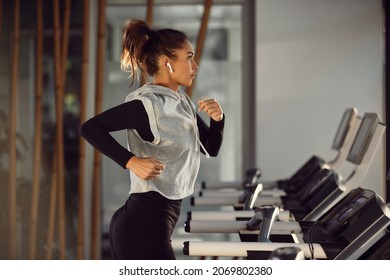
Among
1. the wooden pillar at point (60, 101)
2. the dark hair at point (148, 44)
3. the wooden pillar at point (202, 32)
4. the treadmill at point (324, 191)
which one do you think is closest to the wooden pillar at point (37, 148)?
the wooden pillar at point (60, 101)

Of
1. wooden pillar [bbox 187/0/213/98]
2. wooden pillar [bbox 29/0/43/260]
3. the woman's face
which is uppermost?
wooden pillar [bbox 187/0/213/98]

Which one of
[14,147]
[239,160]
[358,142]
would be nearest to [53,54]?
[14,147]

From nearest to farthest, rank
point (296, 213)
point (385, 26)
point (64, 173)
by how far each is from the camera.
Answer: point (296, 213) < point (385, 26) < point (64, 173)

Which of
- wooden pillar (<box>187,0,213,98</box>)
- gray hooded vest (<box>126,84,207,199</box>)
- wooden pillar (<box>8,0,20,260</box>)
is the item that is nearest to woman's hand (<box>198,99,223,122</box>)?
gray hooded vest (<box>126,84,207,199</box>)

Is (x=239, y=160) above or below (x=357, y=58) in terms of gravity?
below

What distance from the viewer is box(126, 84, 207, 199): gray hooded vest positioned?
2117 millimetres

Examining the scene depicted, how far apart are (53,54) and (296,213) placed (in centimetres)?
265

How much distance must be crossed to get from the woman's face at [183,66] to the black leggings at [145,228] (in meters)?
0.34

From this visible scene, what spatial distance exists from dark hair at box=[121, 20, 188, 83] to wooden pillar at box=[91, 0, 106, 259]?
305 centimetres

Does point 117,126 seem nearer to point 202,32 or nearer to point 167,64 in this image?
point 167,64

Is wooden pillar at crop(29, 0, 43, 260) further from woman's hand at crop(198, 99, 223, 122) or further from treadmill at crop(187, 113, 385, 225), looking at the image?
woman's hand at crop(198, 99, 223, 122)

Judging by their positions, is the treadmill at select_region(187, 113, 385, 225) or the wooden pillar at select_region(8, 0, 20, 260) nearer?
the treadmill at select_region(187, 113, 385, 225)
